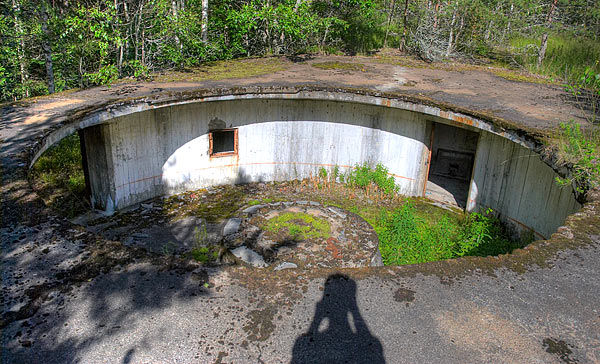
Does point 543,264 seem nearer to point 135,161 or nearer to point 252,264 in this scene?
point 252,264

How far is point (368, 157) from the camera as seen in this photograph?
12.0m

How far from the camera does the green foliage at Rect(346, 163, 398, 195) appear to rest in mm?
11688

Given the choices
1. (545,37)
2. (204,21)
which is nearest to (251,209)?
(204,21)

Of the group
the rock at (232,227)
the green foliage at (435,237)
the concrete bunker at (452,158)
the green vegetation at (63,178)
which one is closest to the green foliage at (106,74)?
the green vegetation at (63,178)

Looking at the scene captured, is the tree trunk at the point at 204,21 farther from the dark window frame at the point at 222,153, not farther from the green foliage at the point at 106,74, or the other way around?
the dark window frame at the point at 222,153

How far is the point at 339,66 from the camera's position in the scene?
13469 millimetres

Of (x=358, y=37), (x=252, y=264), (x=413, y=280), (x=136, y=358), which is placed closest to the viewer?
(x=136, y=358)

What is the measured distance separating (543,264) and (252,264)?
4.46 meters

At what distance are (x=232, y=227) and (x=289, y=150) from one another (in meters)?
4.14

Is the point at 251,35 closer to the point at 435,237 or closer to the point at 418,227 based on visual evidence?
the point at 418,227

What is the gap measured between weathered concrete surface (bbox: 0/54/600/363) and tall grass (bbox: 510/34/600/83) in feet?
35.3

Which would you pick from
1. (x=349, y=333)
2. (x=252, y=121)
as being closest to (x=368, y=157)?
(x=252, y=121)

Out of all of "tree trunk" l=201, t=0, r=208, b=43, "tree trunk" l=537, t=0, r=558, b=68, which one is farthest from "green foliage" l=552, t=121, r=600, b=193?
"tree trunk" l=201, t=0, r=208, b=43

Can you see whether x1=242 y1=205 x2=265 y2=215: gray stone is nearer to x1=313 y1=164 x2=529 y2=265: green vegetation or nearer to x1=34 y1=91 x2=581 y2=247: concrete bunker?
x1=313 y1=164 x2=529 y2=265: green vegetation
